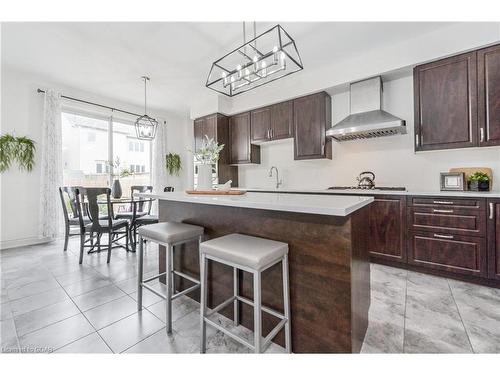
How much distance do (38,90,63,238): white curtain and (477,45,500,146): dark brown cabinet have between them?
6.13 m

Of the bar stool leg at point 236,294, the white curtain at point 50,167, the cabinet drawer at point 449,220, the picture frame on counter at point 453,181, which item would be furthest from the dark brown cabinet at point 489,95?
the white curtain at point 50,167

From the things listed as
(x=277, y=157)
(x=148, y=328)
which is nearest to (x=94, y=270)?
(x=148, y=328)

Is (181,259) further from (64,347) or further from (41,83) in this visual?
(41,83)

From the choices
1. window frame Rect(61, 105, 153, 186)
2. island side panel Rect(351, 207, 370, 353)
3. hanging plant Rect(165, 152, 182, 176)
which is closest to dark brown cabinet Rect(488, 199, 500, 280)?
island side panel Rect(351, 207, 370, 353)

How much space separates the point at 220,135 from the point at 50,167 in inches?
120

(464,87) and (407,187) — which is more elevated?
(464,87)

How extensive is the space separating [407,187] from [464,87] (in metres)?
1.31

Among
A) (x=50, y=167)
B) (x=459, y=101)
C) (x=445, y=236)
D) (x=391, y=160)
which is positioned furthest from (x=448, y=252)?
(x=50, y=167)

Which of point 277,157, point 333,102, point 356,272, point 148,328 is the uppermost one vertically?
point 333,102

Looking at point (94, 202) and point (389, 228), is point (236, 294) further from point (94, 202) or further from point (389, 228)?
point (94, 202)

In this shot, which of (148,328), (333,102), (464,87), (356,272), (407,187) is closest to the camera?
(356,272)

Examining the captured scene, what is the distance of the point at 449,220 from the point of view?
2.45 metres

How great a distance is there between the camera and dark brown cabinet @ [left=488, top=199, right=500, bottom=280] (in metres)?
2.22

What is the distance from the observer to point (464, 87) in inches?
99.7
